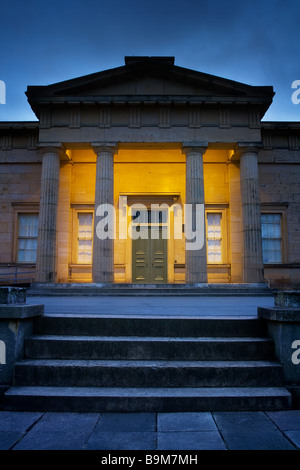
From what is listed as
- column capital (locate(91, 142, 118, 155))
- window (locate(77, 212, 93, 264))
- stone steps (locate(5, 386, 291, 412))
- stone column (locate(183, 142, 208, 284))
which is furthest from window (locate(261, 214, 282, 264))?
stone steps (locate(5, 386, 291, 412))

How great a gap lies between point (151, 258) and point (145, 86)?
867cm

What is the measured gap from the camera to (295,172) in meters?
18.4

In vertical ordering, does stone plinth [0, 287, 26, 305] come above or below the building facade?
below

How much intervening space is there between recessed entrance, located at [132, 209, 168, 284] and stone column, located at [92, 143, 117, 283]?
370cm

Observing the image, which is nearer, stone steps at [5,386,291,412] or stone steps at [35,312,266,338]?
stone steps at [5,386,291,412]

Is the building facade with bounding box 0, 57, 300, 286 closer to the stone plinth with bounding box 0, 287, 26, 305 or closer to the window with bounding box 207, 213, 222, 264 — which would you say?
the window with bounding box 207, 213, 222, 264

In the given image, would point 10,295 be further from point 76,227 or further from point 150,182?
point 150,182

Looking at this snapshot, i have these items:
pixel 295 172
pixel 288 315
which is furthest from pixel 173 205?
pixel 288 315

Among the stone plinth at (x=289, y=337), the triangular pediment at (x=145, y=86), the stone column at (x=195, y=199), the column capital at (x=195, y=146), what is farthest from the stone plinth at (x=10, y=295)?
the triangular pediment at (x=145, y=86)

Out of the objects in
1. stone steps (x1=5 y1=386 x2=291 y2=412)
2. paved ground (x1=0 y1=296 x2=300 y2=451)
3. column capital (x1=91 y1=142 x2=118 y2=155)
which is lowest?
paved ground (x1=0 y1=296 x2=300 y2=451)

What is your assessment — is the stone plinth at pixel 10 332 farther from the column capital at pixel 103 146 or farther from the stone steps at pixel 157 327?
the column capital at pixel 103 146

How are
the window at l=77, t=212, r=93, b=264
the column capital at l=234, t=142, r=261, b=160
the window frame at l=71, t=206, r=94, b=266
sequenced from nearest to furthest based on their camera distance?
the column capital at l=234, t=142, r=261, b=160 → the window frame at l=71, t=206, r=94, b=266 → the window at l=77, t=212, r=93, b=264

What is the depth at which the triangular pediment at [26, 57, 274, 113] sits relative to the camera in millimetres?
16141
